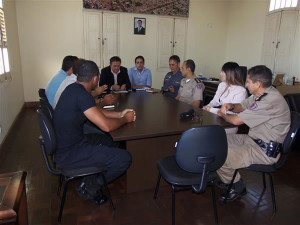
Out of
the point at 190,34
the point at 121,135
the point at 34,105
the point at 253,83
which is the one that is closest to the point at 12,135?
the point at 34,105

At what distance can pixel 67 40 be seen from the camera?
5.67m

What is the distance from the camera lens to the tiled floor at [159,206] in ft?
6.28

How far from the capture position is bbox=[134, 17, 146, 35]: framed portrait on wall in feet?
19.8

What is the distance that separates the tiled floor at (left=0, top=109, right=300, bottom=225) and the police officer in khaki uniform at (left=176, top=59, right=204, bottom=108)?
1.13 meters

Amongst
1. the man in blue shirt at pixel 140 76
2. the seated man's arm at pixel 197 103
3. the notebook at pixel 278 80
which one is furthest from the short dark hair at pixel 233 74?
the notebook at pixel 278 80

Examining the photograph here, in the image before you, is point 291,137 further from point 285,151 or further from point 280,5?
point 280,5

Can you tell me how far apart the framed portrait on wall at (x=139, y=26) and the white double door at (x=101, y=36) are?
0.49 metres

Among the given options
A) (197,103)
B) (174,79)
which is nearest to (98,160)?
→ (197,103)

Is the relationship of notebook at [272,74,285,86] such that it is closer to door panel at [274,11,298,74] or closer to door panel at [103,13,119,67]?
door panel at [274,11,298,74]

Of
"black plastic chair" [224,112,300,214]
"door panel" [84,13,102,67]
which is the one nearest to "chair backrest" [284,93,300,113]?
"black plastic chair" [224,112,300,214]

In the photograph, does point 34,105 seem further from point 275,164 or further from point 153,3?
point 275,164

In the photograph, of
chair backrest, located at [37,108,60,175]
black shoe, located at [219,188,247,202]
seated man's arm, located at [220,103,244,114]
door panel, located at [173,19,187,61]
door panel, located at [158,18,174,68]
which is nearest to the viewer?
chair backrest, located at [37,108,60,175]

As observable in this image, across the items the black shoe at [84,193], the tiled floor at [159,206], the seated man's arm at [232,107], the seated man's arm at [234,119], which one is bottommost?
the tiled floor at [159,206]

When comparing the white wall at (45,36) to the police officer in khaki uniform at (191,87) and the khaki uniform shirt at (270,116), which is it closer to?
the police officer in khaki uniform at (191,87)
